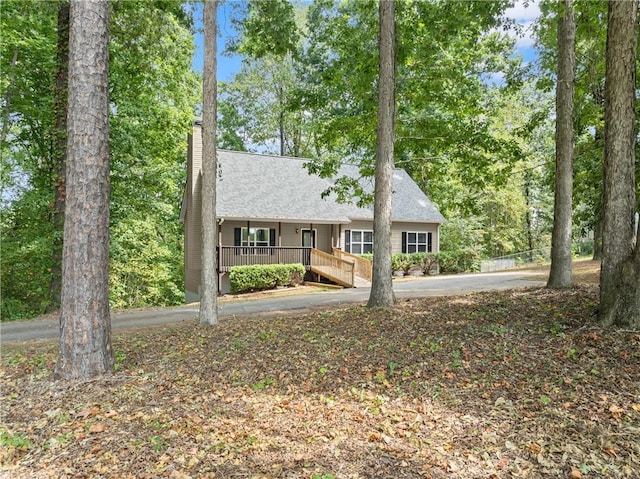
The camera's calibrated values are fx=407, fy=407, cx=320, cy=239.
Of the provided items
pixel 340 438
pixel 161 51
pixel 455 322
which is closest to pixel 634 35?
pixel 455 322

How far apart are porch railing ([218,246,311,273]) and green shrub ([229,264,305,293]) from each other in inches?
28.2

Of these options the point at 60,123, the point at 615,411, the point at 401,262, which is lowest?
the point at 615,411

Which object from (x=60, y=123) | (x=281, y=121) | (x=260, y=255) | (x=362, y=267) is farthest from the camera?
(x=281, y=121)

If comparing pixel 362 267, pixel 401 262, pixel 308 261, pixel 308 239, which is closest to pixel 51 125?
pixel 308 261

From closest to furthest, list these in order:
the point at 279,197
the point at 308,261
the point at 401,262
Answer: the point at 308,261 → the point at 279,197 → the point at 401,262

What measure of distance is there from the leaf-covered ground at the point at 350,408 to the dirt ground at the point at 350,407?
0.02 meters

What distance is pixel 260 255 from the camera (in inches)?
719

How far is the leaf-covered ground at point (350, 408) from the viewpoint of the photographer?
3.07 metres

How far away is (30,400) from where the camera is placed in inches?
167

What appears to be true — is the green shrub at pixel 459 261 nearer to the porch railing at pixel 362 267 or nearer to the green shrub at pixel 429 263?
the green shrub at pixel 429 263

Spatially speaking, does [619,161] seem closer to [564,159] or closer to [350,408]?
[564,159]

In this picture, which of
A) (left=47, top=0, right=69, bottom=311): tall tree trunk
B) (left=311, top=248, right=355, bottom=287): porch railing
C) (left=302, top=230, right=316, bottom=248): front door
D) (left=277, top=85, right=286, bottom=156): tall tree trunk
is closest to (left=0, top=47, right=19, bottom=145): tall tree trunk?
(left=47, top=0, right=69, bottom=311): tall tree trunk

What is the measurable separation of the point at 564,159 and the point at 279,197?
43.0 ft

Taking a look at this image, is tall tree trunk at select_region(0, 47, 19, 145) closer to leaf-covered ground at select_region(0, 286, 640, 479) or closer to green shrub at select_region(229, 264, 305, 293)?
green shrub at select_region(229, 264, 305, 293)
